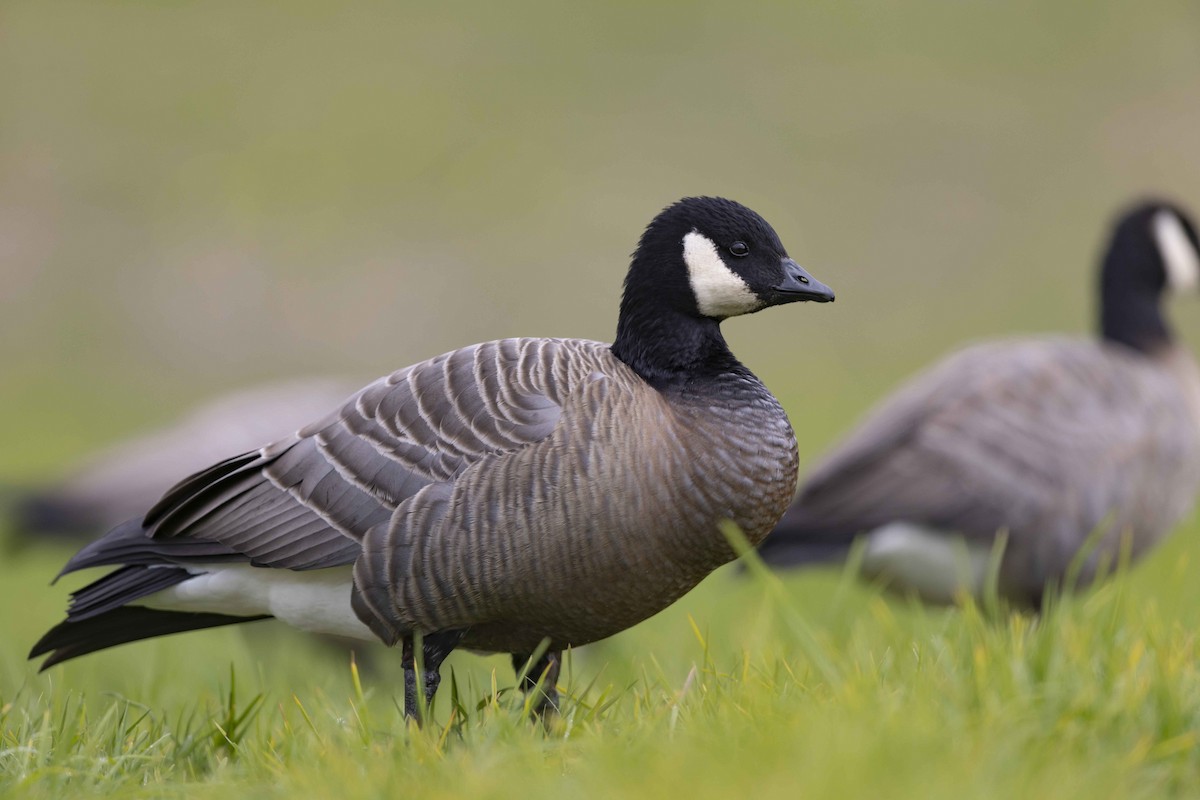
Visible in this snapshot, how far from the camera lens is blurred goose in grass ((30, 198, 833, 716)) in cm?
410

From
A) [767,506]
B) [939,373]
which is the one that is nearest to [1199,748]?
[767,506]

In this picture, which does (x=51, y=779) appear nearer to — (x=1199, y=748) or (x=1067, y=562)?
(x=1199, y=748)

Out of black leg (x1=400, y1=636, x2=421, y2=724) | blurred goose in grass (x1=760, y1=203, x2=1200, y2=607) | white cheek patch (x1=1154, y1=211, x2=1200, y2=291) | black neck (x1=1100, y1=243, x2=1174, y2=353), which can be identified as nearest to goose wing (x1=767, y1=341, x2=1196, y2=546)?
blurred goose in grass (x1=760, y1=203, x2=1200, y2=607)

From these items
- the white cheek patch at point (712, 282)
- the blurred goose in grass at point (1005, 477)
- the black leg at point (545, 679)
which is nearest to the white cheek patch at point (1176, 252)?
the blurred goose in grass at point (1005, 477)

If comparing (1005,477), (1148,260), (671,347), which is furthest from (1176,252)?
(671,347)

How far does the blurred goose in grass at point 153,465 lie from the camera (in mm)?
8188

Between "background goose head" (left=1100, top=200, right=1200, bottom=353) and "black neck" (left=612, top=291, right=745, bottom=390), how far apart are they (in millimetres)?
4484

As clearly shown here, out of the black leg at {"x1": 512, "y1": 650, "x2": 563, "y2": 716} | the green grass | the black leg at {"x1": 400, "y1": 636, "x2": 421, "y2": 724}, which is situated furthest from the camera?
the black leg at {"x1": 400, "y1": 636, "x2": 421, "y2": 724}

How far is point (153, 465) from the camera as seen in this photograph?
8422 mm

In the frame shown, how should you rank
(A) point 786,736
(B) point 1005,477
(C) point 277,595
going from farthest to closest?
(B) point 1005,477 < (C) point 277,595 < (A) point 786,736

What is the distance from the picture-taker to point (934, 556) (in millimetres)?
6980

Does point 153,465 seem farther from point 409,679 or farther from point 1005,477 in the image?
point 1005,477

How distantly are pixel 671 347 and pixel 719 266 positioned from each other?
32cm

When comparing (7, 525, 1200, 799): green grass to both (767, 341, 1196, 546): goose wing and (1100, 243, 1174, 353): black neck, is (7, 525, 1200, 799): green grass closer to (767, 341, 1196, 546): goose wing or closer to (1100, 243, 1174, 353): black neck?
(767, 341, 1196, 546): goose wing
